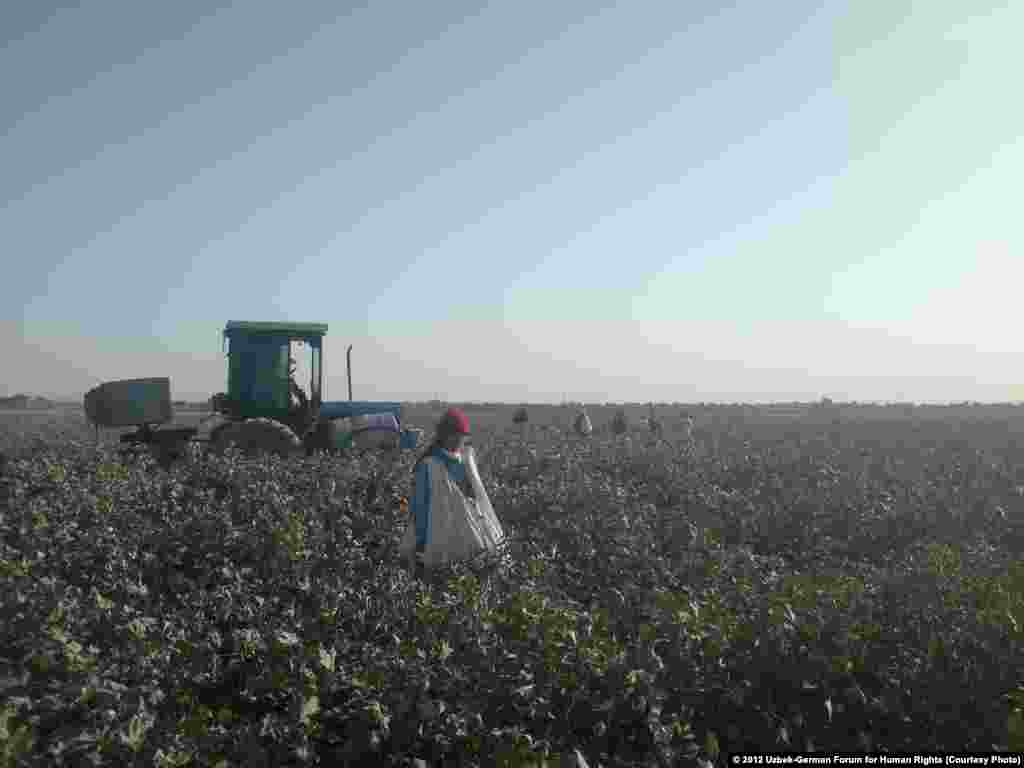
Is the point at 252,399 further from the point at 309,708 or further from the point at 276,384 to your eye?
the point at 309,708

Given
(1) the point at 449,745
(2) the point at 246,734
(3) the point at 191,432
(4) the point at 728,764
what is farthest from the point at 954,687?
(3) the point at 191,432

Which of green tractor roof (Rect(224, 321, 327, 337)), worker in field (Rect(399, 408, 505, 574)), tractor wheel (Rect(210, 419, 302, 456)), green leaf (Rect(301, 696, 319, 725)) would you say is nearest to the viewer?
green leaf (Rect(301, 696, 319, 725))

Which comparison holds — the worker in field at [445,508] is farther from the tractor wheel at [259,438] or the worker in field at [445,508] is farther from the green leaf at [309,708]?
the tractor wheel at [259,438]

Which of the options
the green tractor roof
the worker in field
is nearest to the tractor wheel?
the green tractor roof

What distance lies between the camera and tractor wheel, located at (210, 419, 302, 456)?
12.9m

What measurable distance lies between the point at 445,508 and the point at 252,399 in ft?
29.4

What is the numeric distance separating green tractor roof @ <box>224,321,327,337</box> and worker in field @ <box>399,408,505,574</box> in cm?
825

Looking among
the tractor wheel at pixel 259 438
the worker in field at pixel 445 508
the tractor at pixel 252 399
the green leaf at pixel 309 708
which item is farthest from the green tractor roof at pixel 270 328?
the green leaf at pixel 309 708

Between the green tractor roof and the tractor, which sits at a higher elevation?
the green tractor roof

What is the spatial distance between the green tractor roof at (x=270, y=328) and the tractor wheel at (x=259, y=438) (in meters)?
1.59

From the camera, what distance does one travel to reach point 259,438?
42.5ft

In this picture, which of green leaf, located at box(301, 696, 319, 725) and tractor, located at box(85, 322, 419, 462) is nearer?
green leaf, located at box(301, 696, 319, 725)

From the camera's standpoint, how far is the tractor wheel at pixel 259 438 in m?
12.9

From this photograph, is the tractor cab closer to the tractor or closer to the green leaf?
the tractor
